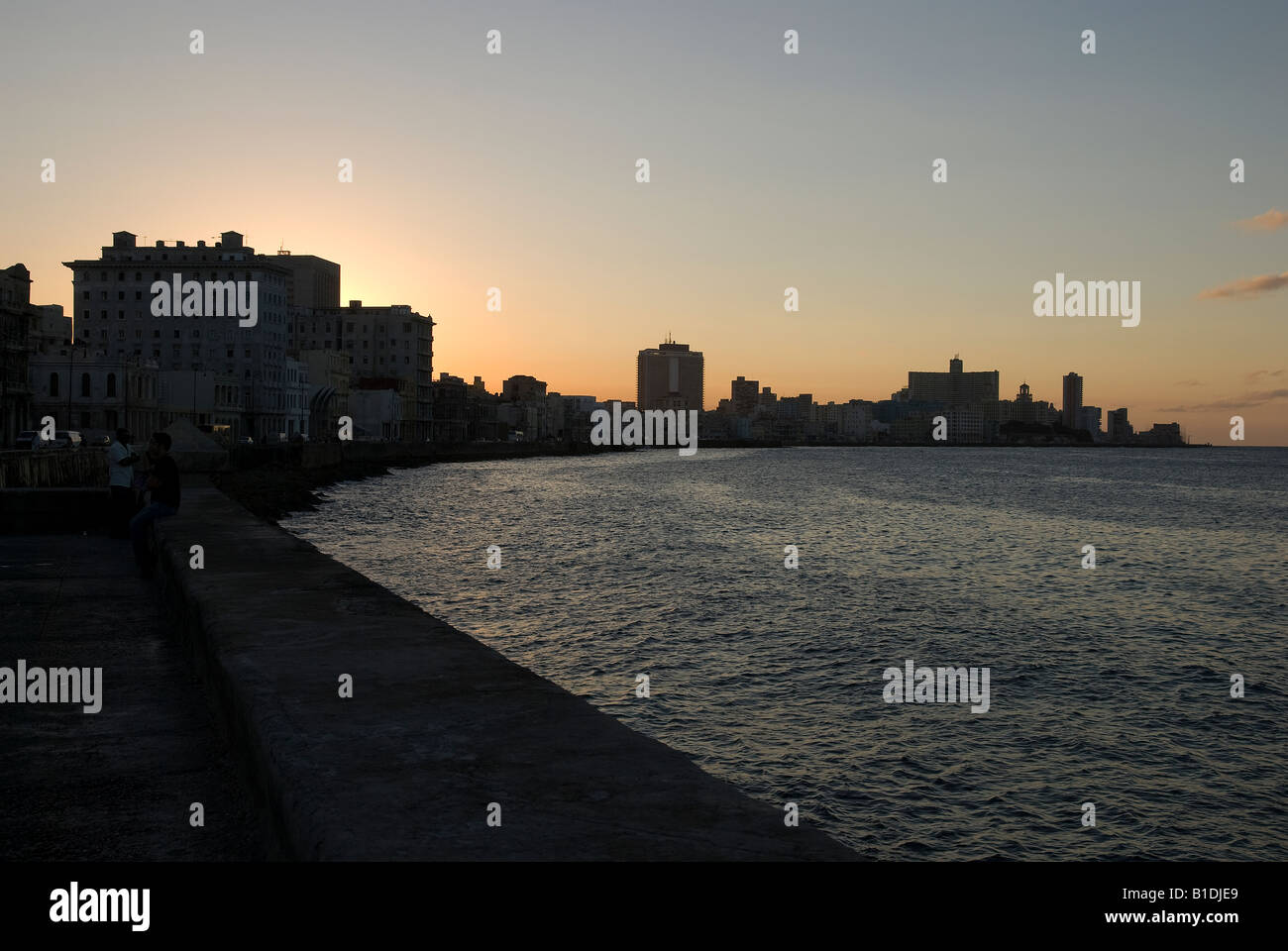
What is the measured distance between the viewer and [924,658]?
66.4 ft

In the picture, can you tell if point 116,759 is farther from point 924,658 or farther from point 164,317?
point 164,317

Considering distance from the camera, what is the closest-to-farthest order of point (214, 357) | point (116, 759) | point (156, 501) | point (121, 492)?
point (116, 759)
point (156, 501)
point (121, 492)
point (214, 357)

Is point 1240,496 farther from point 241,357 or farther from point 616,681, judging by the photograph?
point 241,357

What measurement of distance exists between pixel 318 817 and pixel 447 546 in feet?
121

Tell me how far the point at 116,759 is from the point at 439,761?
236cm

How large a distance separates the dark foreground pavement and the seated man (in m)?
2.68

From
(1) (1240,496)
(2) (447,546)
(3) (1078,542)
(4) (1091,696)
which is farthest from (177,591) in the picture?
(1) (1240,496)

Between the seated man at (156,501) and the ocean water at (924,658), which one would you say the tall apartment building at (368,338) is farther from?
the seated man at (156,501)

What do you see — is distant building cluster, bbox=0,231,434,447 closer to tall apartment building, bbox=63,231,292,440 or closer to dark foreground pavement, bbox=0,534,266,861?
tall apartment building, bbox=63,231,292,440

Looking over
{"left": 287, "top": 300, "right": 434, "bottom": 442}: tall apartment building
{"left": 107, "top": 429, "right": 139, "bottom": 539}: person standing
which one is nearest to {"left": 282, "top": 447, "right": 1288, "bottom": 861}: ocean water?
{"left": 107, "top": 429, "right": 139, "bottom": 539}: person standing

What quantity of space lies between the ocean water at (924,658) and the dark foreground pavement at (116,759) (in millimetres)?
6590

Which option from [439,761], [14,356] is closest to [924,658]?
[439,761]

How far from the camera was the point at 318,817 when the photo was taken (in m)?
3.98

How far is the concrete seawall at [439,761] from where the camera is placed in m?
3.76
